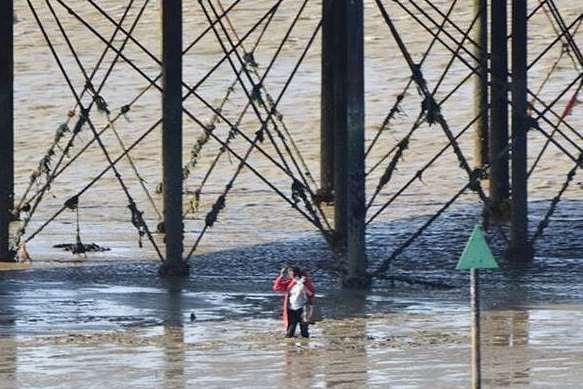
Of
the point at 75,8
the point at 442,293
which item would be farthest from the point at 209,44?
the point at 442,293

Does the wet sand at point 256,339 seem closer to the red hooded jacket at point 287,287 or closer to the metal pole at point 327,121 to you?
the red hooded jacket at point 287,287

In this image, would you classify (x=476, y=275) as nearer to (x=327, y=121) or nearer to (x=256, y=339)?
(x=256, y=339)

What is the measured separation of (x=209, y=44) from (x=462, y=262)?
30652 mm

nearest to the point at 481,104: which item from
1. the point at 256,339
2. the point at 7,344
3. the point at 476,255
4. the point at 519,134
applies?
the point at 519,134

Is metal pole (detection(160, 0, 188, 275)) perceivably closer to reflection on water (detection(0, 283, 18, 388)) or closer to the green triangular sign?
reflection on water (detection(0, 283, 18, 388))

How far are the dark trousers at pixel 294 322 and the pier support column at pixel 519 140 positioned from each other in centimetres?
666

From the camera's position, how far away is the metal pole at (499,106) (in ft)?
104

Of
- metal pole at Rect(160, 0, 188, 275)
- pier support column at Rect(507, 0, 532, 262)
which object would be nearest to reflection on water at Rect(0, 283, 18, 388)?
metal pole at Rect(160, 0, 188, 275)

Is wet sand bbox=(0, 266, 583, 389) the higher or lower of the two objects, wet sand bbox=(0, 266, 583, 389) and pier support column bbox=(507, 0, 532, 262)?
the lower

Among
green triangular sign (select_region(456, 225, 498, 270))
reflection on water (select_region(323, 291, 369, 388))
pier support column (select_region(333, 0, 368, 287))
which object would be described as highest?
pier support column (select_region(333, 0, 368, 287))

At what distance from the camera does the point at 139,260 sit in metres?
29.3

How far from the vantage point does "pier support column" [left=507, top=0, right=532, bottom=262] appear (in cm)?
2912

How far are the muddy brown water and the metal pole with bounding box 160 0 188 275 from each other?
19.7 inches

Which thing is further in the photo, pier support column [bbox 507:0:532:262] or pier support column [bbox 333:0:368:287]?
pier support column [bbox 507:0:532:262]
